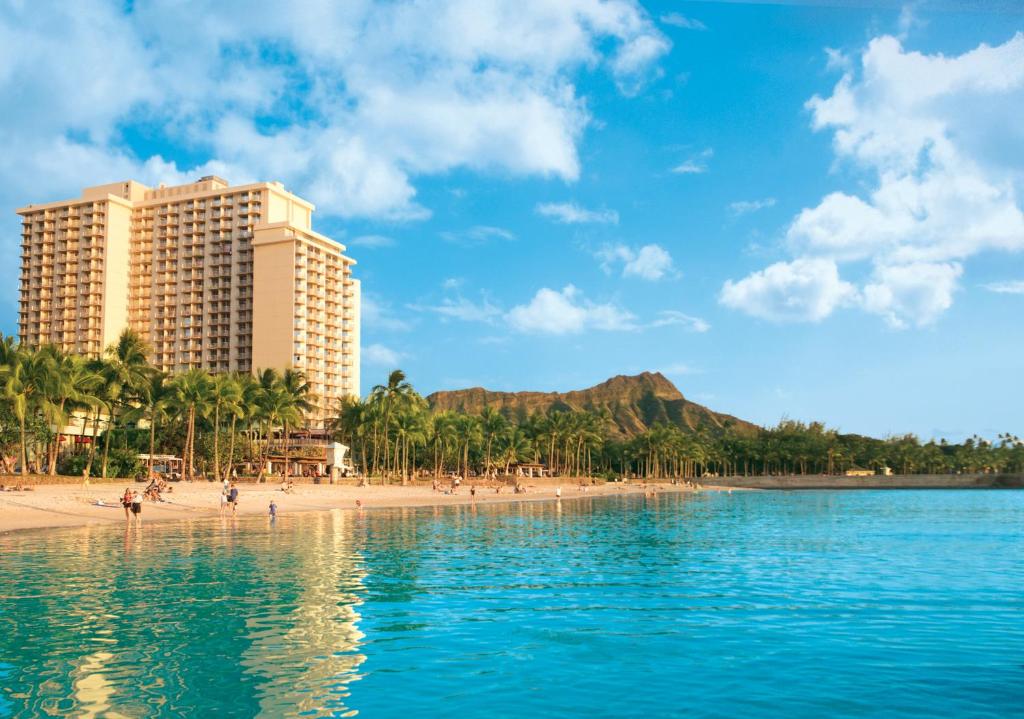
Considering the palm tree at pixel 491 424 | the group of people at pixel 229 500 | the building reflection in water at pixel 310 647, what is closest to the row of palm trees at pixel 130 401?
the group of people at pixel 229 500

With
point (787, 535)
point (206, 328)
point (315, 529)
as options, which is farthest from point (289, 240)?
point (787, 535)

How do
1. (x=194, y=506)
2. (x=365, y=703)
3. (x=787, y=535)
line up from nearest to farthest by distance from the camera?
(x=365, y=703), (x=787, y=535), (x=194, y=506)

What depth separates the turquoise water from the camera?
1155 centimetres

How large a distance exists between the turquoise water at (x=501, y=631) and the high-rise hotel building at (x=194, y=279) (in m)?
114

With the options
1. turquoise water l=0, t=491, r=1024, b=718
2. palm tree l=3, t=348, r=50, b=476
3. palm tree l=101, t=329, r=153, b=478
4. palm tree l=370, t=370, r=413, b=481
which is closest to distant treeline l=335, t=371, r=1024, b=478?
palm tree l=370, t=370, r=413, b=481

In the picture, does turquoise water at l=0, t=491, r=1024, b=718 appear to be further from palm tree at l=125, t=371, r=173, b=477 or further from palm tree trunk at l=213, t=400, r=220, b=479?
palm tree trunk at l=213, t=400, r=220, b=479

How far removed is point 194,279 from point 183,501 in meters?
107

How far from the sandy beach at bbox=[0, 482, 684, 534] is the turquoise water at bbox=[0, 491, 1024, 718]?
11.2 metres

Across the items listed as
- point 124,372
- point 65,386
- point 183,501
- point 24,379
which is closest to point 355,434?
point 124,372

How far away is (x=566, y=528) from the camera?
43.6 m

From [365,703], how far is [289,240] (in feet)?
447

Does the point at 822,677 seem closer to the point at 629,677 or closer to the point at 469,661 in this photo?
the point at 629,677

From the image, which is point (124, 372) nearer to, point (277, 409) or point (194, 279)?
point (277, 409)

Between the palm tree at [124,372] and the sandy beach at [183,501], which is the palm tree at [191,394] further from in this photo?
the sandy beach at [183,501]
